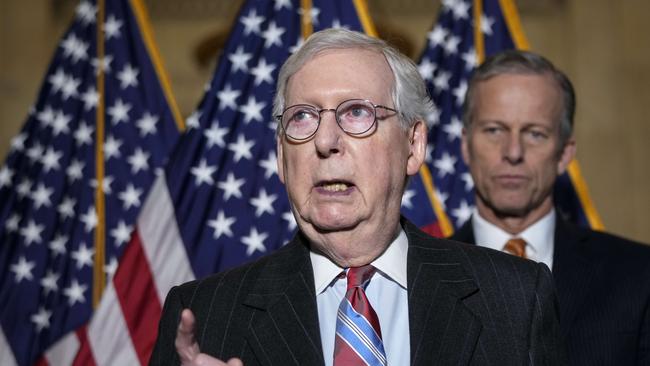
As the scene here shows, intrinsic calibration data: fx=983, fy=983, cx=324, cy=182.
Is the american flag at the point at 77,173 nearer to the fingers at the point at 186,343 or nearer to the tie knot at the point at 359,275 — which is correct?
the tie knot at the point at 359,275

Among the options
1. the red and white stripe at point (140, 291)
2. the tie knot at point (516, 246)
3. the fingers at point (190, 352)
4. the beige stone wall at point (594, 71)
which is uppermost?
the fingers at point (190, 352)

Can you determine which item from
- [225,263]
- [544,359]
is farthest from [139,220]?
[544,359]

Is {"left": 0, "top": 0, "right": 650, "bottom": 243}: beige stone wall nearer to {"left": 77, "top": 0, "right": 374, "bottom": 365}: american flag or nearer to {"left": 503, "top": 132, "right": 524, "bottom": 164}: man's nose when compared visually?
{"left": 77, "top": 0, "right": 374, "bottom": 365}: american flag

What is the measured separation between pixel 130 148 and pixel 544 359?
2537 mm

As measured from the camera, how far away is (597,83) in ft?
29.4

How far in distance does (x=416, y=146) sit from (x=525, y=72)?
1.24 meters

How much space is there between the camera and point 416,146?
2.32m

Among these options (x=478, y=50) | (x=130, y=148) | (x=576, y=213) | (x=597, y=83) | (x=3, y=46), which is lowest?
(x=3, y=46)

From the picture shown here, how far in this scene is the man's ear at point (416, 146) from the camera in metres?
2.31

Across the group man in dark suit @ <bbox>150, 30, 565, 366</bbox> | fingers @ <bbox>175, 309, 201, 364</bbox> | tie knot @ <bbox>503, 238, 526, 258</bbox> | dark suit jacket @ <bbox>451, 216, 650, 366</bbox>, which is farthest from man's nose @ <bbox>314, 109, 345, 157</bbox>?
tie knot @ <bbox>503, 238, 526, 258</bbox>

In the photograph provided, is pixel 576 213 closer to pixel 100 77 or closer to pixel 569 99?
pixel 569 99

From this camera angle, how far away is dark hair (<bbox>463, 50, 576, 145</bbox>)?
135 inches

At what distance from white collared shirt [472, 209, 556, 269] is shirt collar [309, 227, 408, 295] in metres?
1.12

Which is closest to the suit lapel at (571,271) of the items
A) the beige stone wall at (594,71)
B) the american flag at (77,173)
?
the american flag at (77,173)
